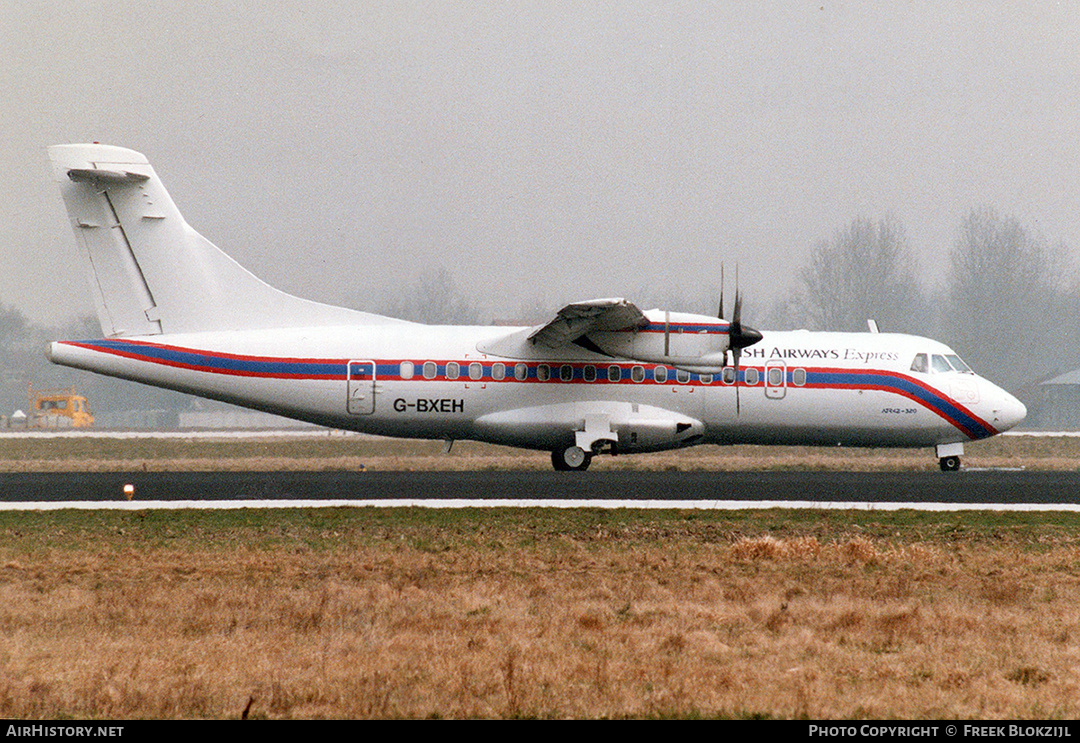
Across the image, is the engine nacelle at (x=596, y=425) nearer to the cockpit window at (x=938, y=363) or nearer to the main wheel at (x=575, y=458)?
the main wheel at (x=575, y=458)

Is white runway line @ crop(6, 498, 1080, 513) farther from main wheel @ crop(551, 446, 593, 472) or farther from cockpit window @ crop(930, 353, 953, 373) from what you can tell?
cockpit window @ crop(930, 353, 953, 373)

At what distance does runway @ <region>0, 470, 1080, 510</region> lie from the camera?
798 inches

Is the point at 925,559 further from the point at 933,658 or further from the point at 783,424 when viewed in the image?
the point at 783,424

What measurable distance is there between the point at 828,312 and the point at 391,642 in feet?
255

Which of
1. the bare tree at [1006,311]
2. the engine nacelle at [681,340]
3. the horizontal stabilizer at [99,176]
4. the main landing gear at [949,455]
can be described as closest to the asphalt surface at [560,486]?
the main landing gear at [949,455]

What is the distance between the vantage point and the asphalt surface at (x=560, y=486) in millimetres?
21047

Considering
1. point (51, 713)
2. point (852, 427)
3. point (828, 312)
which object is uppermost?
point (828, 312)

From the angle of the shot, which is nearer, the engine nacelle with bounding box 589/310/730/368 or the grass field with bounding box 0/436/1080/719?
the grass field with bounding box 0/436/1080/719

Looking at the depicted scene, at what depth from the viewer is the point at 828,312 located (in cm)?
8400

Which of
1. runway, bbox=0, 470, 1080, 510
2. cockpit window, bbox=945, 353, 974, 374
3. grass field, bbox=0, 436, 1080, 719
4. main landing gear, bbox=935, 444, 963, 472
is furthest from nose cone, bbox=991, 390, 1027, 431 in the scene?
grass field, bbox=0, 436, 1080, 719

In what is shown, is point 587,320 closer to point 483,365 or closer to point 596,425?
point 596,425

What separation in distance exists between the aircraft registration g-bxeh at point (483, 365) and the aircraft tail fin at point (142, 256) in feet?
0.11

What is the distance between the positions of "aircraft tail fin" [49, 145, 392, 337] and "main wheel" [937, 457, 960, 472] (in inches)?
687

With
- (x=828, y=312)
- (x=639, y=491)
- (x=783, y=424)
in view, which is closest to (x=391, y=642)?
(x=639, y=491)
